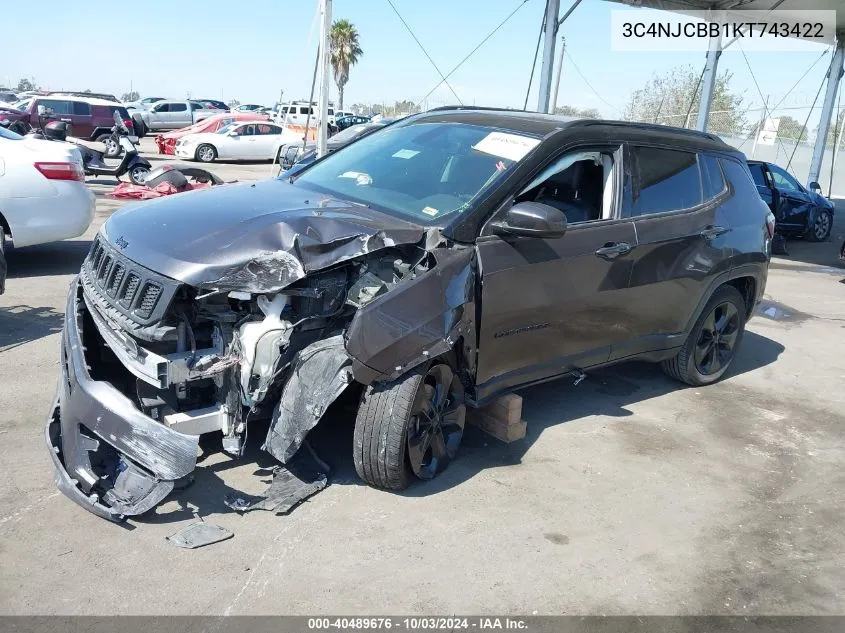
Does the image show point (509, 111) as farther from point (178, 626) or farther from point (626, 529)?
point (178, 626)

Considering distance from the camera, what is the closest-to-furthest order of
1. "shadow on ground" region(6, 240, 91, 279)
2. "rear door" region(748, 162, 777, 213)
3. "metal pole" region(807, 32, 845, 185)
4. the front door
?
1. the front door
2. "shadow on ground" region(6, 240, 91, 279)
3. "rear door" region(748, 162, 777, 213)
4. "metal pole" region(807, 32, 845, 185)

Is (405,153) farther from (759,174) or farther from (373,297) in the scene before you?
(759,174)

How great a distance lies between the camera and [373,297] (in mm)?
3475

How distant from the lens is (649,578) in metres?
3.28

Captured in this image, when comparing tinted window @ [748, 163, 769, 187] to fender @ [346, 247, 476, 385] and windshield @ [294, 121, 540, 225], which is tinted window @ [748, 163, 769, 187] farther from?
fender @ [346, 247, 476, 385]

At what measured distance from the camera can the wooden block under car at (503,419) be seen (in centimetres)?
433

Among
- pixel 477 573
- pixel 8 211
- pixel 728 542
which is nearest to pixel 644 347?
pixel 728 542

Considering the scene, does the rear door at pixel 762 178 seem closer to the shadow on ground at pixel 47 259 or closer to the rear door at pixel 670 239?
the rear door at pixel 670 239

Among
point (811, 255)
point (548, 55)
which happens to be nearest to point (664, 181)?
point (548, 55)

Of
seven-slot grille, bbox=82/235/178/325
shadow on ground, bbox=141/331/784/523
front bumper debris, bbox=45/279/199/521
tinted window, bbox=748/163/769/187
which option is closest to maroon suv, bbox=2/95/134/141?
tinted window, bbox=748/163/769/187

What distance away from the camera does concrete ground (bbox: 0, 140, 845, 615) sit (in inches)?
118

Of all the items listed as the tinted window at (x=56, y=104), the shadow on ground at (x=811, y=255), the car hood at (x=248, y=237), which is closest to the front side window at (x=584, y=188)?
the car hood at (x=248, y=237)

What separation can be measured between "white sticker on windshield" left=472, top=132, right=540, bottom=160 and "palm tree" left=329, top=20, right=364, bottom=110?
182 ft

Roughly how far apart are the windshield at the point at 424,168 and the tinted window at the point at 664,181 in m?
0.92
